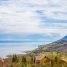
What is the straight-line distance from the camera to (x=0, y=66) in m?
29.7

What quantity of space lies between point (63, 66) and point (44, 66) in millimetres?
1984

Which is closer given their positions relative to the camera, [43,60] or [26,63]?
[26,63]

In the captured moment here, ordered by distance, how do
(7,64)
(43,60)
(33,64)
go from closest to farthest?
(7,64) < (33,64) < (43,60)

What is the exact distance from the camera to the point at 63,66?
29891mm

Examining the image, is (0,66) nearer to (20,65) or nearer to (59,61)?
(20,65)

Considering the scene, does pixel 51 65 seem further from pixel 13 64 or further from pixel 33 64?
pixel 13 64

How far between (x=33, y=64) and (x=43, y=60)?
3.69 m

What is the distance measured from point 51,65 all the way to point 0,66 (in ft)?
18.1

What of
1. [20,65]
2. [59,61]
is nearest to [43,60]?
[59,61]

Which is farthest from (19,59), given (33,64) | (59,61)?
(59,61)

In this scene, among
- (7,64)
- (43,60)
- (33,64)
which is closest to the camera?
(7,64)

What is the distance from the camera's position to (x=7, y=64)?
29359mm

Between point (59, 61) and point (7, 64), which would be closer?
point (7, 64)

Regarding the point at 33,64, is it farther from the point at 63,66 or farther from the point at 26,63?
the point at 63,66
